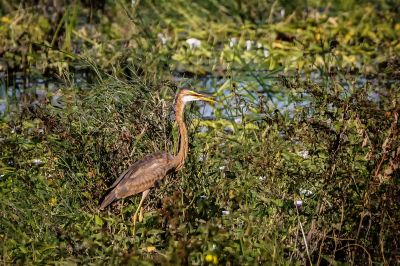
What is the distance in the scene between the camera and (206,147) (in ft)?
25.0

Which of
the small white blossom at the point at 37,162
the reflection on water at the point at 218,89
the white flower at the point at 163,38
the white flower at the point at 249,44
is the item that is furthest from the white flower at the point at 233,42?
the small white blossom at the point at 37,162

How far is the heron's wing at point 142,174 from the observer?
6.52 metres

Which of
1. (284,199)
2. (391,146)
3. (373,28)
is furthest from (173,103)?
(373,28)

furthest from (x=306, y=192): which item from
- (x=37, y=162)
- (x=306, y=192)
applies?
(x=37, y=162)

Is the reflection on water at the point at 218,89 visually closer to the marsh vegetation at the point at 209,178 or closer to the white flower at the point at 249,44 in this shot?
the marsh vegetation at the point at 209,178

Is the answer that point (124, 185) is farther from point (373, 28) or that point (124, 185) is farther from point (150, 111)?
point (373, 28)

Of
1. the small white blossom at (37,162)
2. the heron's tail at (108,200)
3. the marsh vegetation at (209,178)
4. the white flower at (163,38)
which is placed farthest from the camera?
the white flower at (163,38)

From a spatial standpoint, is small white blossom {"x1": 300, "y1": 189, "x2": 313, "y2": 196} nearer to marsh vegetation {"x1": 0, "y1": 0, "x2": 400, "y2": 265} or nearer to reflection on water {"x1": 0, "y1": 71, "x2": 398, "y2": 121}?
marsh vegetation {"x1": 0, "y1": 0, "x2": 400, "y2": 265}

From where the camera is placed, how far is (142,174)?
21.4ft

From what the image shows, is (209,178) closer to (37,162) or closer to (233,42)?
(37,162)

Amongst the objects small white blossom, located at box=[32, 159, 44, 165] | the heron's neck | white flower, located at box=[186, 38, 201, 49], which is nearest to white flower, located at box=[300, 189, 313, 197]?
the heron's neck

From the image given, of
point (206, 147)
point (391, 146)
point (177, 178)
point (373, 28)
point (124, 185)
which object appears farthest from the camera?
point (373, 28)

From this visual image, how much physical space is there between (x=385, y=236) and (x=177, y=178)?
1675 millimetres

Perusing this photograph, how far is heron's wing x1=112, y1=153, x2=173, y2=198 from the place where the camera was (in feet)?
21.4
